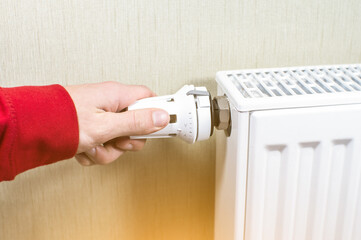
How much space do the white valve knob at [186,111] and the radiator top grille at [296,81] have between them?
5 centimetres

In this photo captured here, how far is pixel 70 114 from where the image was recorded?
17.3 inches

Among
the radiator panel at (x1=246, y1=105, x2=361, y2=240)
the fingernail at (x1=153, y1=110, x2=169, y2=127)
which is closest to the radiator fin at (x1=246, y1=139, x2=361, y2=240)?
the radiator panel at (x1=246, y1=105, x2=361, y2=240)

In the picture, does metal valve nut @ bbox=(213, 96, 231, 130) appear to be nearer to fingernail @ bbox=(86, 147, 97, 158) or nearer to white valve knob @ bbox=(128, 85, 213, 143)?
white valve knob @ bbox=(128, 85, 213, 143)

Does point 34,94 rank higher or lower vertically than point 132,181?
higher

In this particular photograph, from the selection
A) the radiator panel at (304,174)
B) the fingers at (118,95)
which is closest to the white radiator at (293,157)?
the radiator panel at (304,174)

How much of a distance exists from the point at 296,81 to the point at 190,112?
15 cm

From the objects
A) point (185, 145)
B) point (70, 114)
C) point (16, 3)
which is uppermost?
point (16, 3)

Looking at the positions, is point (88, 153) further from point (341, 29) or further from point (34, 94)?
point (341, 29)

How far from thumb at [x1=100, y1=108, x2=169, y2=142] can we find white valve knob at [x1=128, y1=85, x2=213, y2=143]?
0.05ft

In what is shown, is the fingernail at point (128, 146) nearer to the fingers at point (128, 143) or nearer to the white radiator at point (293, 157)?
the fingers at point (128, 143)

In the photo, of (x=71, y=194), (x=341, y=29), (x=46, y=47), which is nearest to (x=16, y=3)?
(x=46, y=47)

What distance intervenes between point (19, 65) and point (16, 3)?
0.08 metres

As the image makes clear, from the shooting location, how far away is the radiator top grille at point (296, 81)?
50 centimetres

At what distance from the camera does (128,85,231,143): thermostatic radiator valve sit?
483mm
